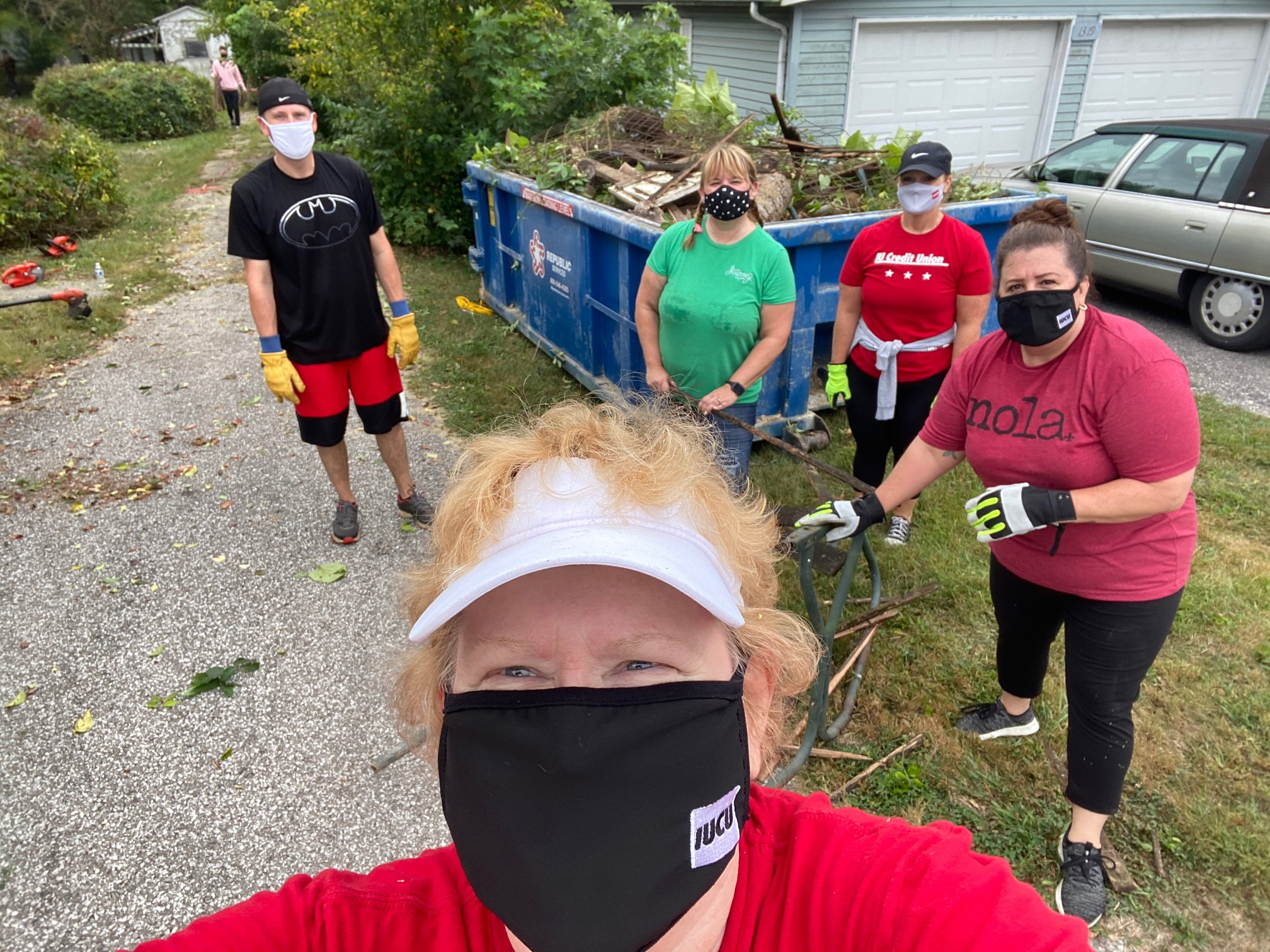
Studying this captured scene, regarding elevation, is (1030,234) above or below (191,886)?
above

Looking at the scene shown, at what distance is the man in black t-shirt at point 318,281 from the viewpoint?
369 centimetres

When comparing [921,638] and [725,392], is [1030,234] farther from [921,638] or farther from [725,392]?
[921,638]

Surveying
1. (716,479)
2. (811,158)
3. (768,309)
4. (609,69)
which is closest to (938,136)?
(609,69)

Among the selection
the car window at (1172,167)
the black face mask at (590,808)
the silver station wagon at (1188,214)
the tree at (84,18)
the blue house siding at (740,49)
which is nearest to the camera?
the black face mask at (590,808)

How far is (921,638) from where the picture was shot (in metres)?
3.55

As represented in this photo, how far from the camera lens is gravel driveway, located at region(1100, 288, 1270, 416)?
245 inches

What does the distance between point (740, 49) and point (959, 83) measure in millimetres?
3307

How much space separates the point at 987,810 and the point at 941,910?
1889 millimetres

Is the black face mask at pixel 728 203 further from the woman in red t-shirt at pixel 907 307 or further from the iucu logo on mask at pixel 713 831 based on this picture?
the iucu logo on mask at pixel 713 831

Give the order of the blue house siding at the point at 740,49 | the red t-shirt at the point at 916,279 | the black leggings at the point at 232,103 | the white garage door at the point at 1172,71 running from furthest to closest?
the black leggings at the point at 232,103 < the white garage door at the point at 1172,71 < the blue house siding at the point at 740,49 < the red t-shirt at the point at 916,279

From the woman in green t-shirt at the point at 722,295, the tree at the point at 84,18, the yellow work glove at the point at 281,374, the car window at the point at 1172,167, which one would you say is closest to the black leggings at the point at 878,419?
the woman in green t-shirt at the point at 722,295

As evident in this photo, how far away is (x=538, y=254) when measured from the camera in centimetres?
646

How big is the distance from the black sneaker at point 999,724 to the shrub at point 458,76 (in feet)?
22.9

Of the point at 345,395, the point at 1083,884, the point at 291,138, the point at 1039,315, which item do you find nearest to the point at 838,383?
the point at 1039,315
